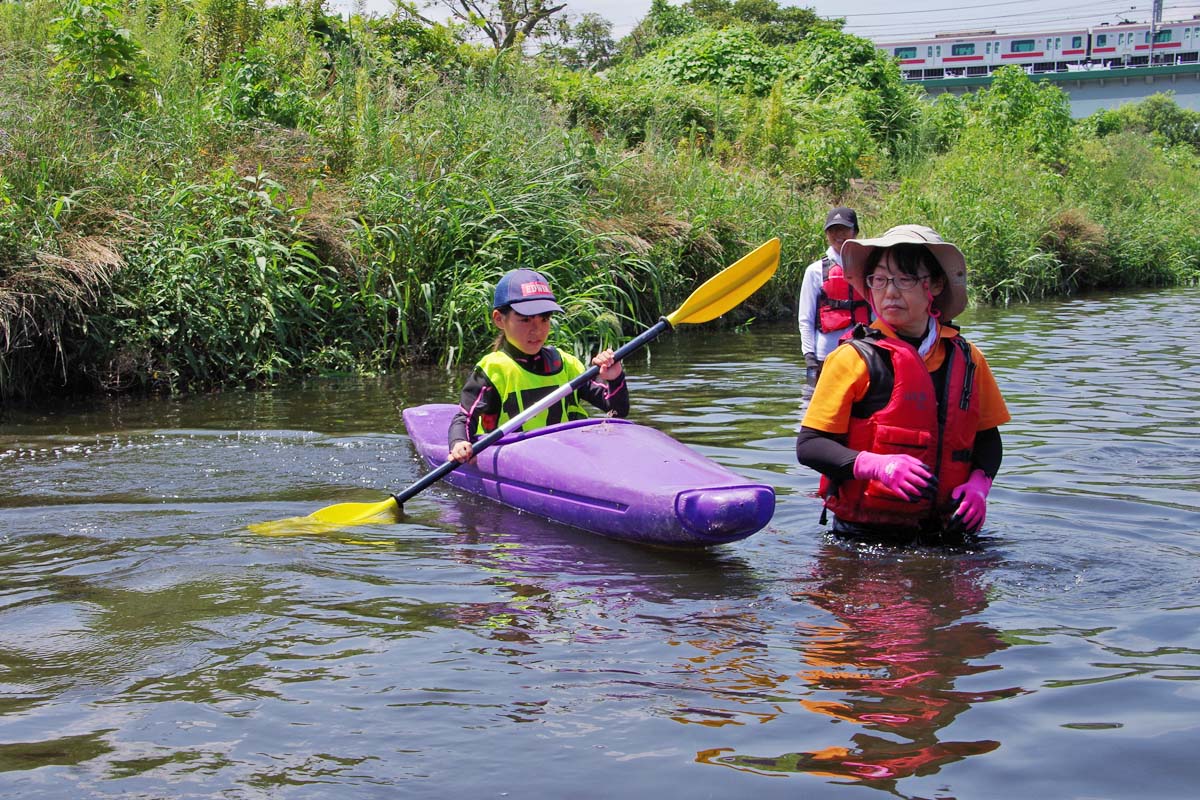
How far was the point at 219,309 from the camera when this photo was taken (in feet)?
25.6

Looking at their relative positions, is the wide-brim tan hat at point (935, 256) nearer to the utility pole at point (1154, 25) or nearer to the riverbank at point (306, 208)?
the riverbank at point (306, 208)

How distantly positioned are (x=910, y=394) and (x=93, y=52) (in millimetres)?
8182

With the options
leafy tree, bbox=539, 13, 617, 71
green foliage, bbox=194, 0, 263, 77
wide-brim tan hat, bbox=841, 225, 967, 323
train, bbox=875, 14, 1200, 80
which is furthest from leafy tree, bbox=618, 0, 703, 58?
train, bbox=875, 14, 1200, 80

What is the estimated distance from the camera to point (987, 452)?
3.62m

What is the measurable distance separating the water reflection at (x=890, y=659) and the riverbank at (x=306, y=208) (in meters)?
5.12

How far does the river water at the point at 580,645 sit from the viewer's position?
7.80 feet

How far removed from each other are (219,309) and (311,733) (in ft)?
18.7

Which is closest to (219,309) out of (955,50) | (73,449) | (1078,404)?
(73,449)

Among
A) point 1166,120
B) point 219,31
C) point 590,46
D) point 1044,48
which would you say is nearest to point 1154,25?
point 1044,48

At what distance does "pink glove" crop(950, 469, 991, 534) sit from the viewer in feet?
11.5

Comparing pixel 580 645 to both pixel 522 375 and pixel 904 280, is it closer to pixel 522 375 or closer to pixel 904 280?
pixel 904 280

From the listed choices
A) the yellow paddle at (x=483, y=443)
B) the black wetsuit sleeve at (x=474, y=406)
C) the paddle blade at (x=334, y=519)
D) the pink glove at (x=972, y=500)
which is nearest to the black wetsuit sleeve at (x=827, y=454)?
the pink glove at (x=972, y=500)

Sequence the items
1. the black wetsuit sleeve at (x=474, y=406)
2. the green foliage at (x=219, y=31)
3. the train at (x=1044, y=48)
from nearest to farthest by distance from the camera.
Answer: the black wetsuit sleeve at (x=474, y=406) → the green foliage at (x=219, y=31) → the train at (x=1044, y=48)

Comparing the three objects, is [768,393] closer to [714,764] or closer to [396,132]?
[396,132]
